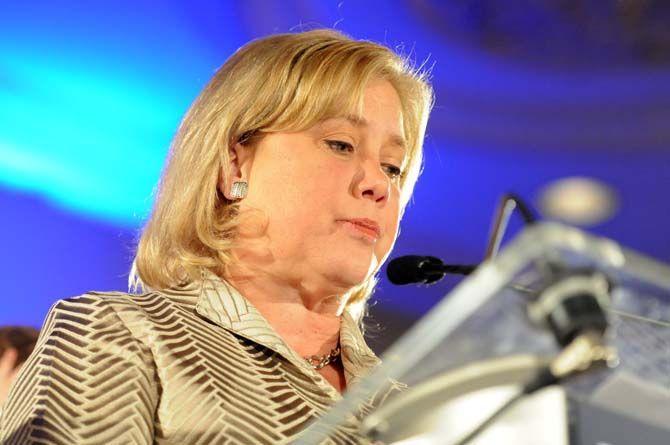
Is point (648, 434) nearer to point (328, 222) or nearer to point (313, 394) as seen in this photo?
point (313, 394)

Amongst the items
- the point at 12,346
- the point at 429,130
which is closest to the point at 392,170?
the point at 12,346

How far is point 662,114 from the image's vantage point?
3807 millimetres

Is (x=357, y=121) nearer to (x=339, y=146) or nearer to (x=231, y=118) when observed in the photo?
(x=339, y=146)

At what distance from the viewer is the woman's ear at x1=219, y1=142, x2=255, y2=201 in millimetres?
1527

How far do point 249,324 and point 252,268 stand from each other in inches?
6.4

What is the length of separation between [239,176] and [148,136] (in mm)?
1390

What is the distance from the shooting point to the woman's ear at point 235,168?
5.01ft

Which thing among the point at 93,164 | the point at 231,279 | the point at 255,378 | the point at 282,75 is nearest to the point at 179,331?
the point at 255,378

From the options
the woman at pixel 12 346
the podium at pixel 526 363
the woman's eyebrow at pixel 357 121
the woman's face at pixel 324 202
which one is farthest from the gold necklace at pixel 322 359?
the woman at pixel 12 346

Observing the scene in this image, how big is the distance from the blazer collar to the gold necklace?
14mm

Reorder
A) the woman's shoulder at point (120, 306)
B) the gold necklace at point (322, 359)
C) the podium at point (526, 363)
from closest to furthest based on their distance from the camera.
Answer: the podium at point (526, 363) → the woman's shoulder at point (120, 306) → the gold necklace at point (322, 359)

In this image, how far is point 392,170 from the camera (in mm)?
1597

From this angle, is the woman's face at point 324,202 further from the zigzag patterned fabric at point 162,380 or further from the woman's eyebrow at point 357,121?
the zigzag patterned fabric at point 162,380

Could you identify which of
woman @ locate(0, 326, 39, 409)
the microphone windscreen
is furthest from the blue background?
the microphone windscreen
